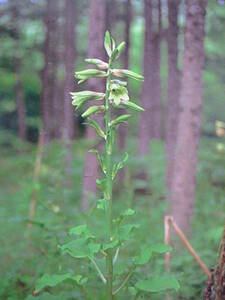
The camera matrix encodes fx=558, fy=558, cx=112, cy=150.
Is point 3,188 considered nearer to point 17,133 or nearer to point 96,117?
point 96,117

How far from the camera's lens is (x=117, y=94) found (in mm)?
3445

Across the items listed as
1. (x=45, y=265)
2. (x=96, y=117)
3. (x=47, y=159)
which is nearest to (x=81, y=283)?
(x=45, y=265)

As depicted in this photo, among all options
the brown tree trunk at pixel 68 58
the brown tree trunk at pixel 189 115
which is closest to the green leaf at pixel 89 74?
the brown tree trunk at pixel 189 115

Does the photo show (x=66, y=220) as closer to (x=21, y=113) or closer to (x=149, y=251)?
(x=149, y=251)

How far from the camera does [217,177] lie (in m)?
11.9

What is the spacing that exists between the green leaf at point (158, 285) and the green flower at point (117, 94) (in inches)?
43.4

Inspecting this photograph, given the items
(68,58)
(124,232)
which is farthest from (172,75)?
(124,232)

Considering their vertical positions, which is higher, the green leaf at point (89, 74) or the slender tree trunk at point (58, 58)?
the slender tree trunk at point (58, 58)

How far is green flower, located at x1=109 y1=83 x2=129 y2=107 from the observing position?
11.3 ft

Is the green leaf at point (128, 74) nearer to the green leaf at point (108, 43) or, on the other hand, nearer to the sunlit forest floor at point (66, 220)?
the green leaf at point (108, 43)

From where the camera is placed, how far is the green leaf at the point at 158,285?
3.29m

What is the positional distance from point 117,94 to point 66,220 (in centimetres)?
255

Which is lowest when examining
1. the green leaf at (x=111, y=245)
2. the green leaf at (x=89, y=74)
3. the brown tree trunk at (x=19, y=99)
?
the green leaf at (x=111, y=245)

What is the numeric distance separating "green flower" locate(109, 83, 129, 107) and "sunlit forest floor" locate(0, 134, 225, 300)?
1101 mm
